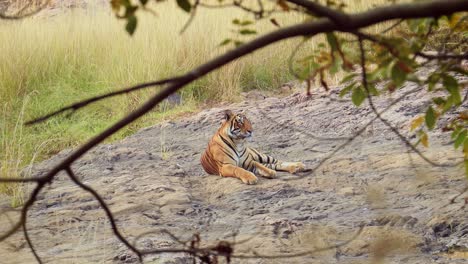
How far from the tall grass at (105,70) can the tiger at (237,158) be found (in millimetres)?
1873

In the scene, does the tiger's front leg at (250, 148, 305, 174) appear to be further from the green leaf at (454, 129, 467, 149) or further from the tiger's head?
the green leaf at (454, 129, 467, 149)

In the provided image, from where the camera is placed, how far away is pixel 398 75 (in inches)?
71.7

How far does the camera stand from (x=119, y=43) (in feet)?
36.2

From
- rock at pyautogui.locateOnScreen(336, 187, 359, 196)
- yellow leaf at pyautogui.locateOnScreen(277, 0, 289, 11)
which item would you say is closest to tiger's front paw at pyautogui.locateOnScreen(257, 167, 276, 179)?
rock at pyautogui.locateOnScreen(336, 187, 359, 196)

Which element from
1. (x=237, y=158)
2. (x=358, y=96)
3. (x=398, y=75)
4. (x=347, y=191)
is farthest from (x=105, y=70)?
(x=398, y=75)

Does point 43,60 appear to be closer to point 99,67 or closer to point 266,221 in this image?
point 99,67

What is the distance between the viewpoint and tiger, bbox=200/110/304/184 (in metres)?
6.36

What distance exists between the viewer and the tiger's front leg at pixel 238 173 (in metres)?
6.19

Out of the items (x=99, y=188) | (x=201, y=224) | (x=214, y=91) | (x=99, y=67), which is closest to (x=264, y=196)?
(x=201, y=224)

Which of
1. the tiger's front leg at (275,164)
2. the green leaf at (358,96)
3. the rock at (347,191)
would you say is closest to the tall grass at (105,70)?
the tiger's front leg at (275,164)

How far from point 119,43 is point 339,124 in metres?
4.31

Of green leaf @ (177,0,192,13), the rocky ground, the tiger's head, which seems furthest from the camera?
the tiger's head

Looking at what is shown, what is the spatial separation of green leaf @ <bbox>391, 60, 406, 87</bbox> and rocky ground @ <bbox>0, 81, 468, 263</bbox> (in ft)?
4.90

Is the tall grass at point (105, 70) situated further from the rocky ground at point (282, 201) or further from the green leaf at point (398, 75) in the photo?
the green leaf at point (398, 75)
